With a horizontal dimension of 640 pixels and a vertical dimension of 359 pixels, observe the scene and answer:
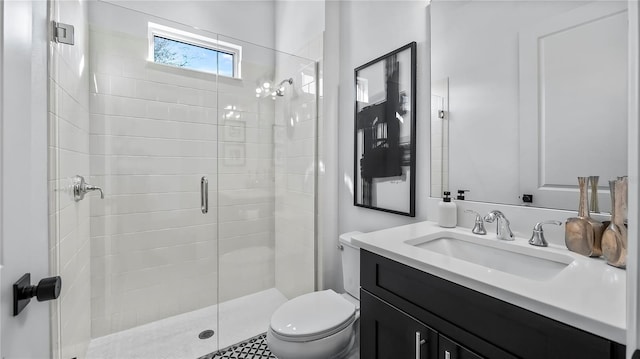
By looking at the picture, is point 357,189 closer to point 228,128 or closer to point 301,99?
point 301,99

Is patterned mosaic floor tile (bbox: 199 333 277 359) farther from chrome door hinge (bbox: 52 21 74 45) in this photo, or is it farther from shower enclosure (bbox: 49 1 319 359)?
chrome door hinge (bbox: 52 21 74 45)

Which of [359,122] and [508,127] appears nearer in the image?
[508,127]

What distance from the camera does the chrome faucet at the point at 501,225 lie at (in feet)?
3.30

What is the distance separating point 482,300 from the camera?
66 centimetres

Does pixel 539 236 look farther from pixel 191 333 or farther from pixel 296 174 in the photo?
pixel 191 333


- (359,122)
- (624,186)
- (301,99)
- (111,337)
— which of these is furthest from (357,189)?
(111,337)

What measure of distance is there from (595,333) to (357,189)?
137 centimetres

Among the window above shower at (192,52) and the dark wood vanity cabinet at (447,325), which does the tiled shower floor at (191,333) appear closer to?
the dark wood vanity cabinet at (447,325)

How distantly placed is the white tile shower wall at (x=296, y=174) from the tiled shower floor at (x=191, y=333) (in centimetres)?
28

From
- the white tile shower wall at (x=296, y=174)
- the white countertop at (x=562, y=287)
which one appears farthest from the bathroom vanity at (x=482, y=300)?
A: the white tile shower wall at (x=296, y=174)

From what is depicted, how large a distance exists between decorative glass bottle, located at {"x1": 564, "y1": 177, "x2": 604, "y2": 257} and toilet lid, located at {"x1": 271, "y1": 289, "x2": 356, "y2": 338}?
0.95 metres

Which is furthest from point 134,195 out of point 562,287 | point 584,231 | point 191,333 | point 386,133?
point 584,231

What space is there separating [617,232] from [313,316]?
1158mm

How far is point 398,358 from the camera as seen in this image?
883mm
